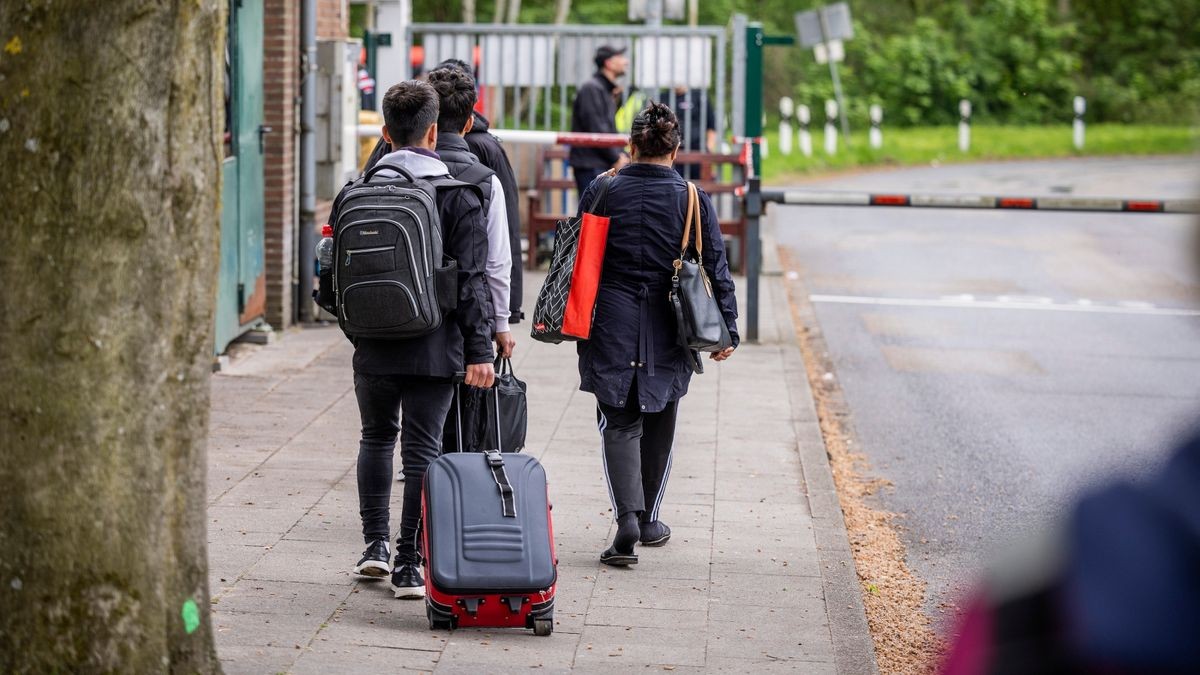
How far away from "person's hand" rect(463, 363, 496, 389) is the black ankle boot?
0.87 metres

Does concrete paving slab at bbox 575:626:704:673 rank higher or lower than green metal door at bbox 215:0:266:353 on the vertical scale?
lower

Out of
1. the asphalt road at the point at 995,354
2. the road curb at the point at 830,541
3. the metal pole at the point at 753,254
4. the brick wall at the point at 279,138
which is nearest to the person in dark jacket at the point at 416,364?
the road curb at the point at 830,541

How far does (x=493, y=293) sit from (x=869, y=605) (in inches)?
68.1

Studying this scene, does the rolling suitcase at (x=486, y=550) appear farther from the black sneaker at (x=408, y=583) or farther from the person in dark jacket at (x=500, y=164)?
the person in dark jacket at (x=500, y=164)

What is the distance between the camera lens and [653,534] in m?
6.23

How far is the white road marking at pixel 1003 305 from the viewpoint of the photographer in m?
14.2

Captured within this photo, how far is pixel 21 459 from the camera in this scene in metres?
3.43

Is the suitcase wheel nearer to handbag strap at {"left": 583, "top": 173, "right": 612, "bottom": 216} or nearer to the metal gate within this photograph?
handbag strap at {"left": 583, "top": 173, "right": 612, "bottom": 216}

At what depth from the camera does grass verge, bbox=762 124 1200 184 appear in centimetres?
3152

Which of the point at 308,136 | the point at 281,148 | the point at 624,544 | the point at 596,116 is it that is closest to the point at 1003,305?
the point at 596,116

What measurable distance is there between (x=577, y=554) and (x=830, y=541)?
1038 millimetres

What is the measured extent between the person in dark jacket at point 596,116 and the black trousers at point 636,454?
7.67 meters

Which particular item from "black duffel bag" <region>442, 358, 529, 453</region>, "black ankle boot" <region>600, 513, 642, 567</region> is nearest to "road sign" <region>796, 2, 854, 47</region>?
"black ankle boot" <region>600, 513, 642, 567</region>

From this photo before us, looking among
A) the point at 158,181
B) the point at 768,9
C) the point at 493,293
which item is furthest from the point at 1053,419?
the point at 768,9
